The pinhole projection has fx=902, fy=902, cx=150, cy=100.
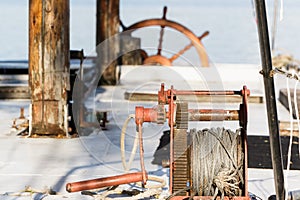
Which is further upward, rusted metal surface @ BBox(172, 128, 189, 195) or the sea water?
the sea water

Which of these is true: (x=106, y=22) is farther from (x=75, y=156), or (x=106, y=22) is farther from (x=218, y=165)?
(x=218, y=165)

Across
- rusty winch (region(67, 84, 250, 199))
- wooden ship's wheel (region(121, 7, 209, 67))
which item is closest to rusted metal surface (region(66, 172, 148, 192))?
rusty winch (region(67, 84, 250, 199))

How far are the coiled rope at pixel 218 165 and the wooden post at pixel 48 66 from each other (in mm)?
2784

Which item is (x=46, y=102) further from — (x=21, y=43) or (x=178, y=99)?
(x=21, y=43)

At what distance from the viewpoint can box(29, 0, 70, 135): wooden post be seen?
24.2 feet

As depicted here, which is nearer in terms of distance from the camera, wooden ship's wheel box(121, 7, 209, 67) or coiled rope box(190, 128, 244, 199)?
coiled rope box(190, 128, 244, 199)

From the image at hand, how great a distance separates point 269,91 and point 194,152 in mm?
855

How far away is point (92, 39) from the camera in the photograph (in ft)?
70.8

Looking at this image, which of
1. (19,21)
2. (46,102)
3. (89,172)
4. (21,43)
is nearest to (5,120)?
(46,102)

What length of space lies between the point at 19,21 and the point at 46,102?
21.3 m

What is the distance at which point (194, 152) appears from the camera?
191 inches

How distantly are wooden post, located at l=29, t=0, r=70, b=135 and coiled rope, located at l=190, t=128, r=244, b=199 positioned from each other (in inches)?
110

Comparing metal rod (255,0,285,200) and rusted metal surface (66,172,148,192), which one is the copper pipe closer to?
rusted metal surface (66,172,148,192)

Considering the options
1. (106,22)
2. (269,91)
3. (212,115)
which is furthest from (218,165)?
(106,22)
